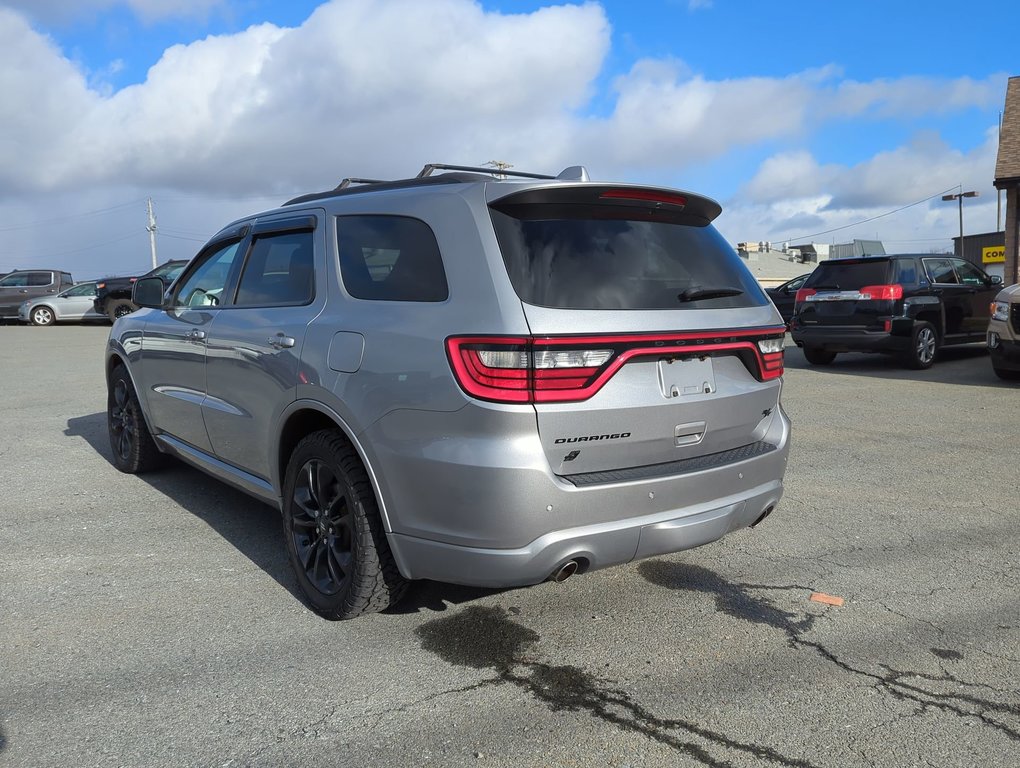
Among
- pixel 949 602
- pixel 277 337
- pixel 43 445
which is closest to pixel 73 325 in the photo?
pixel 43 445

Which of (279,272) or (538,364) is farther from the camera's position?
(279,272)

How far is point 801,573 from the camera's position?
167 inches

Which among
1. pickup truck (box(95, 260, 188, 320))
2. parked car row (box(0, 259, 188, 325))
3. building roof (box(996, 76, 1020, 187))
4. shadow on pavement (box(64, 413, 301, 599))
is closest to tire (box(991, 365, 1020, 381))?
shadow on pavement (box(64, 413, 301, 599))

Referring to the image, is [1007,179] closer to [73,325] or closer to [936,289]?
[936,289]

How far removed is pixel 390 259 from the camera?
3.52m

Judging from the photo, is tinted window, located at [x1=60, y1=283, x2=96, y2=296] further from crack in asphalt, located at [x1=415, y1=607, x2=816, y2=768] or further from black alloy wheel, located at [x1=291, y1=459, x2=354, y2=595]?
crack in asphalt, located at [x1=415, y1=607, x2=816, y2=768]

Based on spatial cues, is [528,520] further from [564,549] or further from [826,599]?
[826,599]

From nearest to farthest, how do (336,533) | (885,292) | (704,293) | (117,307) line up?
(704,293) < (336,533) < (885,292) < (117,307)

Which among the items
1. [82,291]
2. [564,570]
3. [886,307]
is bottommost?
[564,570]

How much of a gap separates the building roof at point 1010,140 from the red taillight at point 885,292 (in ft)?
31.3

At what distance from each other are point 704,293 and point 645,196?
1.52 feet

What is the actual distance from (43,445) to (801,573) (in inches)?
249

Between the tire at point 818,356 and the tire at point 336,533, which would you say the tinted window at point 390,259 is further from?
the tire at point 818,356

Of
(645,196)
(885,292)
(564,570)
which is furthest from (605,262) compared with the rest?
(885,292)
